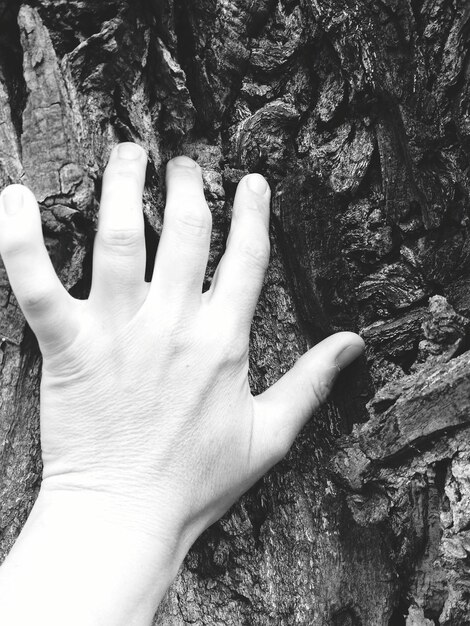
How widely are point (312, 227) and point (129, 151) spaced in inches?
18.7

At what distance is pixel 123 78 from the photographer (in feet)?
4.97

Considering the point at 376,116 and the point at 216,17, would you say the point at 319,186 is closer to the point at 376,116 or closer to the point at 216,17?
the point at 376,116

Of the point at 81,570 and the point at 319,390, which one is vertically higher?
the point at 319,390

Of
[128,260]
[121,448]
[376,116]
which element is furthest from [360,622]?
[376,116]

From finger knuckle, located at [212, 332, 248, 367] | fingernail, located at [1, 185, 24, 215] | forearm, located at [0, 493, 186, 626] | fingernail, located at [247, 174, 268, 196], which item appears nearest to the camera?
forearm, located at [0, 493, 186, 626]

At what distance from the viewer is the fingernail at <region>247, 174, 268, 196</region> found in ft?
5.01

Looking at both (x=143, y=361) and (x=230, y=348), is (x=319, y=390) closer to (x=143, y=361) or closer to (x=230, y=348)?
(x=230, y=348)

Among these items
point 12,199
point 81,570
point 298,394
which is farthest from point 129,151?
point 81,570

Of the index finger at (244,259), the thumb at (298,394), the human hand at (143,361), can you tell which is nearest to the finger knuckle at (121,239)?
the human hand at (143,361)

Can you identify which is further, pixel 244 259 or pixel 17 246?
pixel 244 259

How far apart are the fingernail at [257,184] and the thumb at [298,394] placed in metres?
0.40

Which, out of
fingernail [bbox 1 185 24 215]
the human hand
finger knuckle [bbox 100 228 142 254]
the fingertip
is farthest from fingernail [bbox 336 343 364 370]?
fingernail [bbox 1 185 24 215]

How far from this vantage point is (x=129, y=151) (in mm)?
1470

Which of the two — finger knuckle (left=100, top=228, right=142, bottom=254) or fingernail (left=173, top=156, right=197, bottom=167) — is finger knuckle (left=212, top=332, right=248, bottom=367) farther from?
fingernail (left=173, top=156, right=197, bottom=167)
